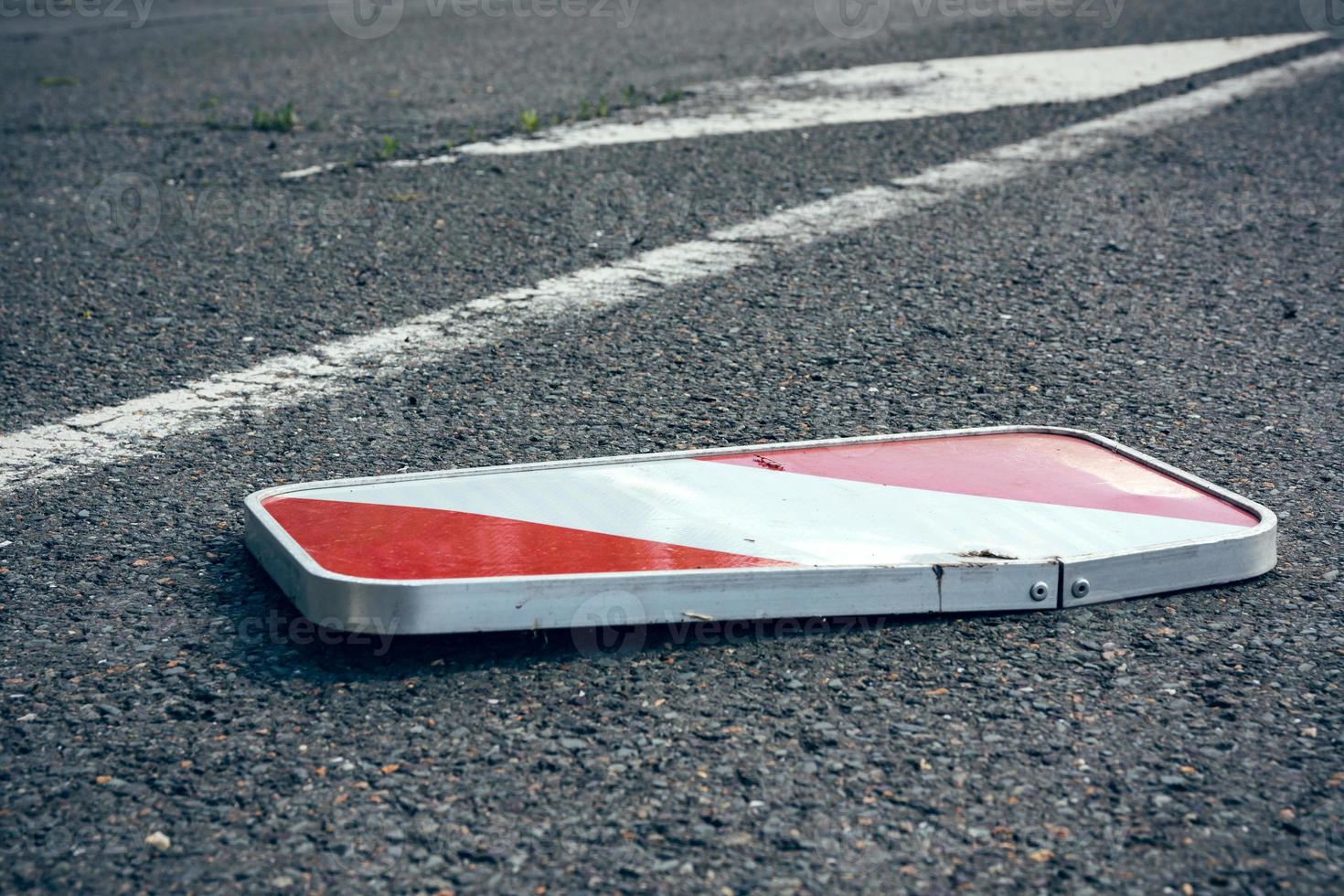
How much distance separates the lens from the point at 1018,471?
9.30 ft

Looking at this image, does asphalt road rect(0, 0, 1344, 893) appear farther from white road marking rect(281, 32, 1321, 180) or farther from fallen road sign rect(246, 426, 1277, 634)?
white road marking rect(281, 32, 1321, 180)

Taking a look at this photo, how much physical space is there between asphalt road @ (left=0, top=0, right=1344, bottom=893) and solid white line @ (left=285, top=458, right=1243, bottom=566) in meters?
0.15

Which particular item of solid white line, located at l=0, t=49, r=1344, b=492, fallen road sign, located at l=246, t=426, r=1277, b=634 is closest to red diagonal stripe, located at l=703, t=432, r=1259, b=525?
fallen road sign, located at l=246, t=426, r=1277, b=634

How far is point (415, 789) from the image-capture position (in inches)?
75.0

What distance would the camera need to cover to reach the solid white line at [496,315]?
3.17 metres

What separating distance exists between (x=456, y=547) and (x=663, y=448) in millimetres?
765

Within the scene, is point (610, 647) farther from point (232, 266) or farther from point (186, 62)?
point (186, 62)

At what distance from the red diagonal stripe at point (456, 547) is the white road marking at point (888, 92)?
331 centimetres

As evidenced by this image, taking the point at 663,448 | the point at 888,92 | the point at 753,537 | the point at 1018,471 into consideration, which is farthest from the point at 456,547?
the point at 888,92

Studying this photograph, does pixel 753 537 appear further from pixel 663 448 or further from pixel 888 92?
pixel 888 92

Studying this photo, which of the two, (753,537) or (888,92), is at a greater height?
(888,92)

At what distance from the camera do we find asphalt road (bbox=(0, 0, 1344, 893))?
1.81 m

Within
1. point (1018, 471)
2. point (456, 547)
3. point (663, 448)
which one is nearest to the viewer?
point (456, 547)

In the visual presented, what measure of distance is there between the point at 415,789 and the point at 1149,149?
4.91 metres
